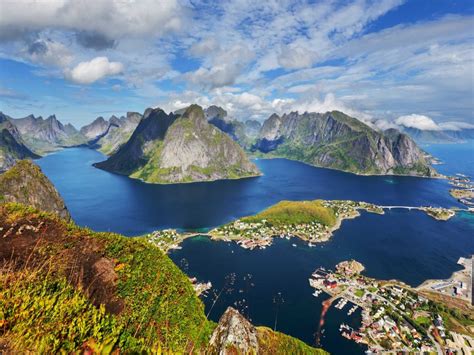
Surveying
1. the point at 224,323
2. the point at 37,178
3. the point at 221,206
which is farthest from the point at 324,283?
the point at 221,206

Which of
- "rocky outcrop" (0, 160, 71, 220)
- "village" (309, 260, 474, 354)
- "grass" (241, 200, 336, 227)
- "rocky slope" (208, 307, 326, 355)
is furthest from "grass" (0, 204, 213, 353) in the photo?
"grass" (241, 200, 336, 227)

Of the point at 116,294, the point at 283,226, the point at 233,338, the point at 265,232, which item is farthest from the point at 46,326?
the point at 283,226

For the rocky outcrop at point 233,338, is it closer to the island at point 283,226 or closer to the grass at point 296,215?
the island at point 283,226

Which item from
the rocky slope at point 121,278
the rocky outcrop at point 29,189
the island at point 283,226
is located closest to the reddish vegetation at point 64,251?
the rocky slope at point 121,278

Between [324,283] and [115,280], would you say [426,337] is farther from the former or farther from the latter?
[115,280]

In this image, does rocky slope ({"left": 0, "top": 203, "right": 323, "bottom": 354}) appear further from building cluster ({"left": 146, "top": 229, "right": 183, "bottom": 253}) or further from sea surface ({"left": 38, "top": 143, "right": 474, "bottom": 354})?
building cluster ({"left": 146, "top": 229, "right": 183, "bottom": 253})

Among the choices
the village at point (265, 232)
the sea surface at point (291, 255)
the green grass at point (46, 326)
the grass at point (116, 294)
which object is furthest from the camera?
the village at point (265, 232)

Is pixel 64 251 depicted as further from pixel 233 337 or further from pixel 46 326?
pixel 46 326
